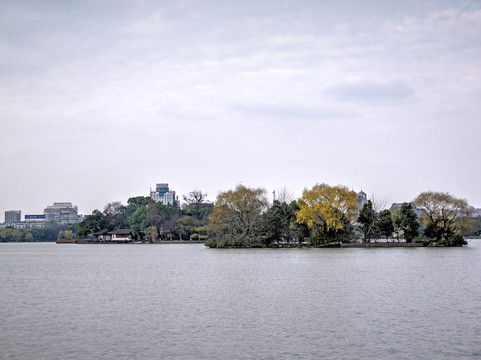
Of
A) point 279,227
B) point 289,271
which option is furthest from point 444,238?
point 289,271

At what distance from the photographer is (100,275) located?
110 feet

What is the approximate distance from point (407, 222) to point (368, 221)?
17.4 feet

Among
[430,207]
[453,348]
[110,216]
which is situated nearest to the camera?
[453,348]

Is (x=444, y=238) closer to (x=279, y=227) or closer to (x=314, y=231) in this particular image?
(x=314, y=231)

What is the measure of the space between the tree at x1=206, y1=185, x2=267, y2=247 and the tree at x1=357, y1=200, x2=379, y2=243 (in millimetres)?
13341

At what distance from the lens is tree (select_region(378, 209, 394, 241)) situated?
75312 mm

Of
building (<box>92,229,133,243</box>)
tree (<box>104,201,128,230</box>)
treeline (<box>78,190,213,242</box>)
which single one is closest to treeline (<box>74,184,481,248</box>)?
treeline (<box>78,190,213,242</box>)

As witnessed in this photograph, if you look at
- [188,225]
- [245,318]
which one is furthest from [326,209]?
[188,225]

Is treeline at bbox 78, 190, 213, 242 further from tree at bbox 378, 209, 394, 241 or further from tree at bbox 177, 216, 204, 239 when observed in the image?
tree at bbox 378, 209, 394, 241

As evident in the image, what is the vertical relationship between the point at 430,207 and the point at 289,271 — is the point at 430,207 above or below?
above

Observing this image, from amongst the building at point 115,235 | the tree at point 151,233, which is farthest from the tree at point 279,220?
the building at point 115,235

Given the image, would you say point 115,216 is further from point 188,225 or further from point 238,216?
point 238,216

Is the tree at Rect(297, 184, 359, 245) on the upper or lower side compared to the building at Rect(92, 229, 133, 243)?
upper

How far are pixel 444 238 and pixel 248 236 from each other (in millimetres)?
24901
